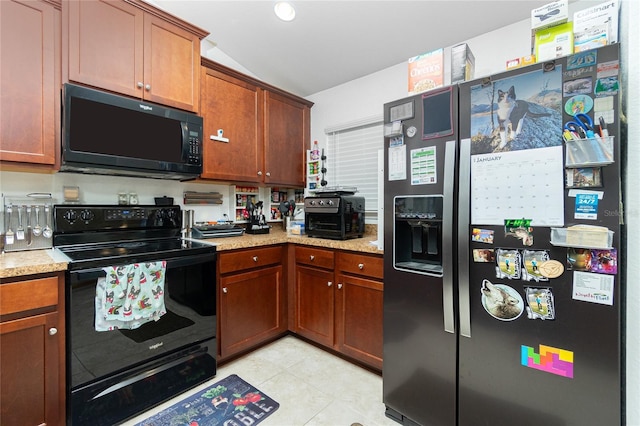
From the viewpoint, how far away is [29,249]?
1766 mm

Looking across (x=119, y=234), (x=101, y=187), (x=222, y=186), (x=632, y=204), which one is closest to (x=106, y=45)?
(x=101, y=187)

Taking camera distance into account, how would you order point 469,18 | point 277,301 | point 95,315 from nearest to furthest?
point 95,315 < point 469,18 < point 277,301

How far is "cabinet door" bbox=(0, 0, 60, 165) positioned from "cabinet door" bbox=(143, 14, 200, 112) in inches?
18.4

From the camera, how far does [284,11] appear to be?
2.22 m

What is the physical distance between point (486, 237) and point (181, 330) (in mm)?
1816

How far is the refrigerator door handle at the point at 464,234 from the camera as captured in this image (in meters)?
1.33

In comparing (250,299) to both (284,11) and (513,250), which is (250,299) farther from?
(284,11)

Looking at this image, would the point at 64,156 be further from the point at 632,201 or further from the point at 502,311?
the point at 632,201

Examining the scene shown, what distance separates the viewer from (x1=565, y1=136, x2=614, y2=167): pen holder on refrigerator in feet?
3.37

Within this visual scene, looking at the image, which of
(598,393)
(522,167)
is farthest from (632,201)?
(598,393)

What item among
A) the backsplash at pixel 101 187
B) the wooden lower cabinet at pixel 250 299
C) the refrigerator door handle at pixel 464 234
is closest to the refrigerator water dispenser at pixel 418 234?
the refrigerator door handle at pixel 464 234

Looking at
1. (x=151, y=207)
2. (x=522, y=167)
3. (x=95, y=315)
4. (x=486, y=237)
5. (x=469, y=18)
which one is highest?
(x=469, y=18)

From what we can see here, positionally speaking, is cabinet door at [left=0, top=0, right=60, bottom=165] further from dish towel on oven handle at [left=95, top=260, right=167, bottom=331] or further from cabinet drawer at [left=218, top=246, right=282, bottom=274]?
cabinet drawer at [left=218, top=246, right=282, bottom=274]

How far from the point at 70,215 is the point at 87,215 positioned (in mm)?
86
